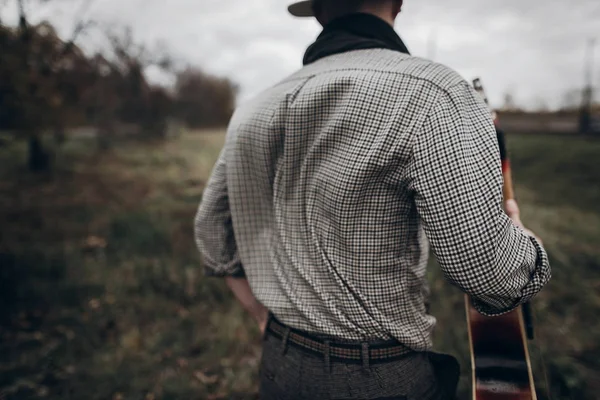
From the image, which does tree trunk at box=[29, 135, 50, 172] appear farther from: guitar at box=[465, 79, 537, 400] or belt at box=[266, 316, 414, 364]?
guitar at box=[465, 79, 537, 400]

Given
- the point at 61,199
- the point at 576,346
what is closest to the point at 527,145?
the point at 576,346

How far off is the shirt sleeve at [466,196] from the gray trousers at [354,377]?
14.7 inches

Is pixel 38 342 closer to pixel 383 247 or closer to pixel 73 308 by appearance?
pixel 73 308

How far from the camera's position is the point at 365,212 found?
3.96ft

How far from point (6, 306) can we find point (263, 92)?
4.59m

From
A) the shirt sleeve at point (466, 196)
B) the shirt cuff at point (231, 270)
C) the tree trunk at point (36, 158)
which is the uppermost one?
the shirt sleeve at point (466, 196)

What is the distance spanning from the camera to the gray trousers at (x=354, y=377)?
4.26 feet

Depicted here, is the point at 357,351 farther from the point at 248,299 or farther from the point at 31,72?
the point at 31,72

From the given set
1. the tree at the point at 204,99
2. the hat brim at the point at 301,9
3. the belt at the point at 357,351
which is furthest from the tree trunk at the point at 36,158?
the belt at the point at 357,351

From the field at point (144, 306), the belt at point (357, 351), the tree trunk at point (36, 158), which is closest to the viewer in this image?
the belt at point (357, 351)

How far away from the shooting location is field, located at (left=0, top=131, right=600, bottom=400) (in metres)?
3.62

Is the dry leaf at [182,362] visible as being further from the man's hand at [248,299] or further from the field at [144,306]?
the man's hand at [248,299]

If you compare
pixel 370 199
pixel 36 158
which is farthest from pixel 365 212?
pixel 36 158

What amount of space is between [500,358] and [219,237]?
1.10m
